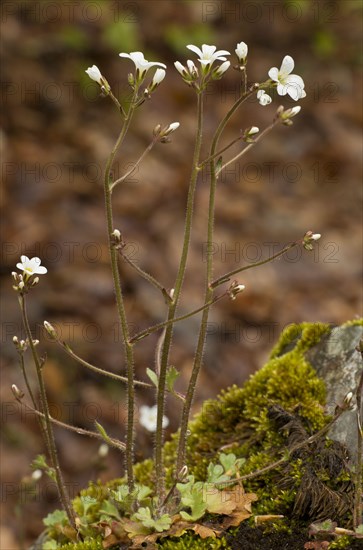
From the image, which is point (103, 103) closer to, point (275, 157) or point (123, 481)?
point (275, 157)

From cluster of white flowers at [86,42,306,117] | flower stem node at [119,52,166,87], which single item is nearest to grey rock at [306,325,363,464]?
cluster of white flowers at [86,42,306,117]

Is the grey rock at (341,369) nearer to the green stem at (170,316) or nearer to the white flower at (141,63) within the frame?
the green stem at (170,316)

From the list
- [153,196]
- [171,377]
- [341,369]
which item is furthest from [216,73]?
[153,196]

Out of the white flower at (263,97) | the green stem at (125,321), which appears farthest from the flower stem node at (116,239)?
the white flower at (263,97)

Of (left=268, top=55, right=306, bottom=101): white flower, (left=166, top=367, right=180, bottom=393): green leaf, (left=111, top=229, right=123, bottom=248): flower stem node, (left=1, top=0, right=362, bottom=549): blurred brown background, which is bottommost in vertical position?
(left=166, top=367, right=180, bottom=393): green leaf

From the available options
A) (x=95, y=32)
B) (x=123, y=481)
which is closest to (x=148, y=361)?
(x=123, y=481)

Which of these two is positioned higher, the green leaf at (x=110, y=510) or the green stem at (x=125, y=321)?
the green stem at (x=125, y=321)

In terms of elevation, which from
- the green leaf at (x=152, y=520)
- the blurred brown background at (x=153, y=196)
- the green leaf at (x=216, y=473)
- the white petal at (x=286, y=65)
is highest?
the blurred brown background at (x=153, y=196)

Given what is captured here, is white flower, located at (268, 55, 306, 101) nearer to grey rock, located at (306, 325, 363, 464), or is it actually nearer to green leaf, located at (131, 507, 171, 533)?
grey rock, located at (306, 325, 363, 464)
